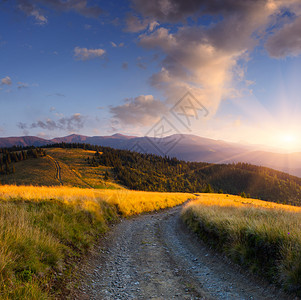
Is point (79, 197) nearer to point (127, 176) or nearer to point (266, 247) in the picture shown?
point (266, 247)

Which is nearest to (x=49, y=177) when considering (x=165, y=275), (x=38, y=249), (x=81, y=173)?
(x=81, y=173)

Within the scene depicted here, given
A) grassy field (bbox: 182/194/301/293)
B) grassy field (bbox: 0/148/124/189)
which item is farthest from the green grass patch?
grassy field (bbox: 0/148/124/189)

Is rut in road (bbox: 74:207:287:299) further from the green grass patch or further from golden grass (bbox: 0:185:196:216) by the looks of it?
golden grass (bbox: 0:185:196:216)

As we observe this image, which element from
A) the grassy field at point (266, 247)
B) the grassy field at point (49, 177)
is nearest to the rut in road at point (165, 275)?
the grassy field at point (266, 247)

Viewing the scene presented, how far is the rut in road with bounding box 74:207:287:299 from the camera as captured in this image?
5.12 meters

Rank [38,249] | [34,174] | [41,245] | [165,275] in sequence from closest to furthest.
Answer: [38,249] < [41,245] < [165,275] < [34,174]

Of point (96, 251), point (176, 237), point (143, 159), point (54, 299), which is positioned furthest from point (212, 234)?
point (143, 159)

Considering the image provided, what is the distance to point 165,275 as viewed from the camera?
6309 mm

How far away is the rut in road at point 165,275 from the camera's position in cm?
512

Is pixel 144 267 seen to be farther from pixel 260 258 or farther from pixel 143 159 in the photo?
pixel 143 159

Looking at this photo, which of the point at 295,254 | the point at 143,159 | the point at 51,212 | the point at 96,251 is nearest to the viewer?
the point at 295,254

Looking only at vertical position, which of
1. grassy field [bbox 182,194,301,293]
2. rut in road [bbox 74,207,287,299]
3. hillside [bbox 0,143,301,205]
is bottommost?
hillside [bbox 0,143,301,205]

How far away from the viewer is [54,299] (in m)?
4.34

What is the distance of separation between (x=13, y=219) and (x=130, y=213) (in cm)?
1144
